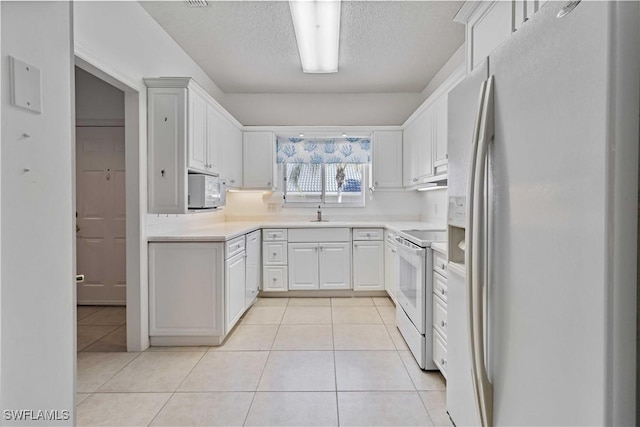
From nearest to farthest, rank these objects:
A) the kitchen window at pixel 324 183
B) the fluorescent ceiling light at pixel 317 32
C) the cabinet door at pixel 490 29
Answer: the cabinet door at pixel 490 29
the fluorescent ceiling light at pixel 317 32
the kitchen window at pixel 324 183

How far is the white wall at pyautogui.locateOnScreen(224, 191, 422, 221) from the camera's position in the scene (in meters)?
4.90

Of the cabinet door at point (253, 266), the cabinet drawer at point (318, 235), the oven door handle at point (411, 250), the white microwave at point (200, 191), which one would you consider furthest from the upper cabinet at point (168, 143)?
the oven door handle at point (411, 250)

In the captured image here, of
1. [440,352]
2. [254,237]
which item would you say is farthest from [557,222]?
[254,237]

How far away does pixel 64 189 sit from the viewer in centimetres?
90

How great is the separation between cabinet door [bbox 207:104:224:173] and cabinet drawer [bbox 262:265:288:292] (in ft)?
4.70

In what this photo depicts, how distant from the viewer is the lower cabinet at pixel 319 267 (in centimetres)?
432

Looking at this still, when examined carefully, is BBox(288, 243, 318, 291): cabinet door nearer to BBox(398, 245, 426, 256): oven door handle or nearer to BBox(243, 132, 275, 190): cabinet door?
BBox(243, 132, 275, 190): cabinet door

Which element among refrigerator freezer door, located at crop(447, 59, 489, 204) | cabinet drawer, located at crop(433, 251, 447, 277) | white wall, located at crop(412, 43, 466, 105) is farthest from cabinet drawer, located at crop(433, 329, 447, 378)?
white wall, located at crop(412, 43, 466, 105)

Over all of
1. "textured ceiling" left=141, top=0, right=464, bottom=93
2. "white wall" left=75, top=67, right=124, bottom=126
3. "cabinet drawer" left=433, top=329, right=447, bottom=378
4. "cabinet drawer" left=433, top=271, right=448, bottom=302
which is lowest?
"cabinet drawer" left=433, top=329, right=447, bottom=378

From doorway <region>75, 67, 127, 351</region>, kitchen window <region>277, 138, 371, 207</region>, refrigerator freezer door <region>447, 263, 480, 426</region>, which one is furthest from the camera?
kitchen window <region>277, 138, 371, 207</region>

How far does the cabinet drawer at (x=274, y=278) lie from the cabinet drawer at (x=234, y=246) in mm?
929

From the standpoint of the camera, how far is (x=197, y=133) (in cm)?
313

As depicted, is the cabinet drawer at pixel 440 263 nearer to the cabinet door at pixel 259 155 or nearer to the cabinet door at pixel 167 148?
the cabinet door at pixel 167 148

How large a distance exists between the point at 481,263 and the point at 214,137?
317 centimetres
